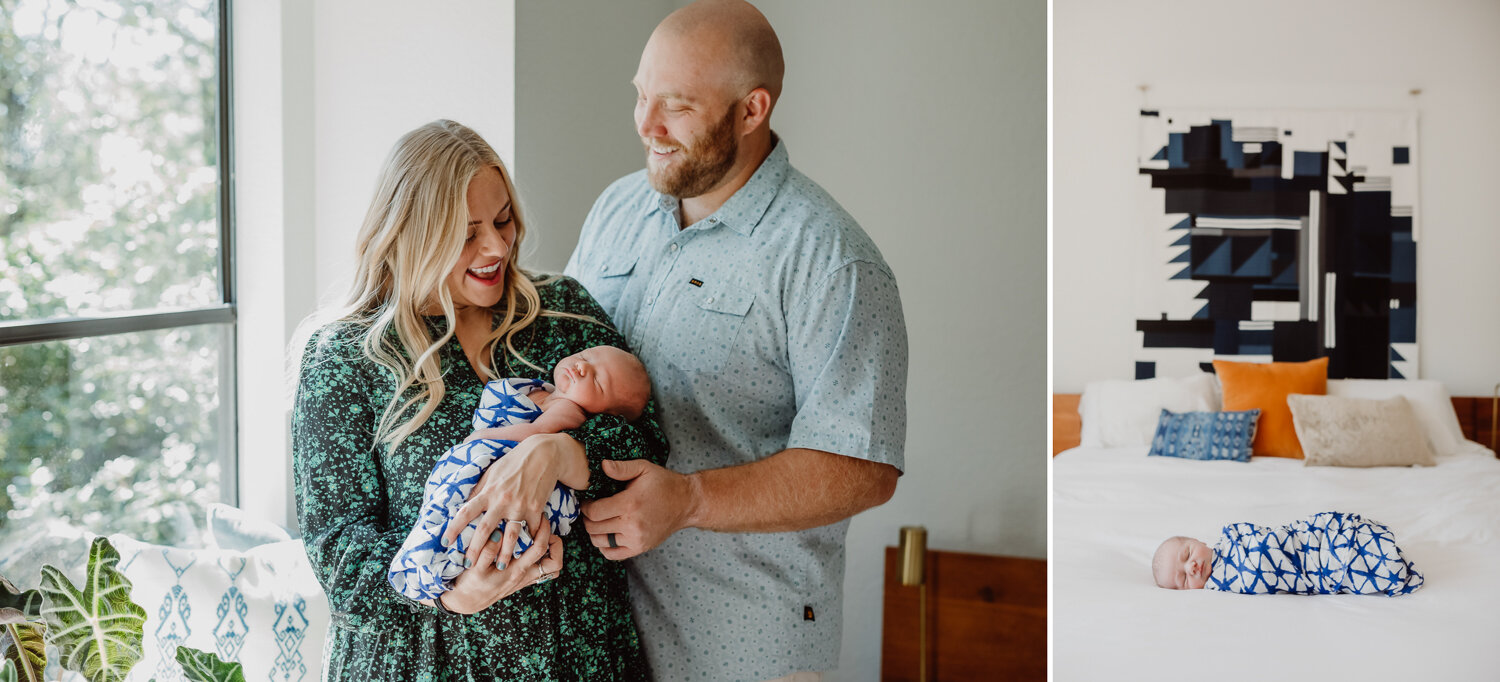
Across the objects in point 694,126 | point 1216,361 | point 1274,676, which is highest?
point 694,126

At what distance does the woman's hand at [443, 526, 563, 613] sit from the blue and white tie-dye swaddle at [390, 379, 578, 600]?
1cm

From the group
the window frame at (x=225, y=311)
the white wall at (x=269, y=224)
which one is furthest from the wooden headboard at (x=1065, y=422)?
the window frame at (x=225, y=311)

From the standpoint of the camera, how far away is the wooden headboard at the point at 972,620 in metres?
→ 2.98

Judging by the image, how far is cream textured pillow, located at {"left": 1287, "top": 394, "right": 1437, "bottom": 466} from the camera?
1.62 m

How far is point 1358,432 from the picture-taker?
1655 mm

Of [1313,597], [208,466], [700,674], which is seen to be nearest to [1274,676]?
[1313,597]

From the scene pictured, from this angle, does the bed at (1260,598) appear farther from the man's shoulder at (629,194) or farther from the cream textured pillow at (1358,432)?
the man's shoulder at (629,194)

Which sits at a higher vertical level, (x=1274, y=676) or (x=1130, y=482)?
(x=1130, y=482)

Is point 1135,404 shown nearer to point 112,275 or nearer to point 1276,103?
point 1276,103

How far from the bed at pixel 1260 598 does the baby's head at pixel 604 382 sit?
2.62 feet

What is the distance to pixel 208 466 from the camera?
2.27 meters

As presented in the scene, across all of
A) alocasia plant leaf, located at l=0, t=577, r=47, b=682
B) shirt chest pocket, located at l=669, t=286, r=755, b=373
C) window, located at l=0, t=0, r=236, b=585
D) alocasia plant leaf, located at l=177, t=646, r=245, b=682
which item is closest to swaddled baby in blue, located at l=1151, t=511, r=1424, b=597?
shirt chest pocket, located at l=669, t=286, r=755, b=373

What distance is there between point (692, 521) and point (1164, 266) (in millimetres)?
939

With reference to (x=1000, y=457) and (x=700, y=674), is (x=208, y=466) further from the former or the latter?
(x=1000, y=457)
